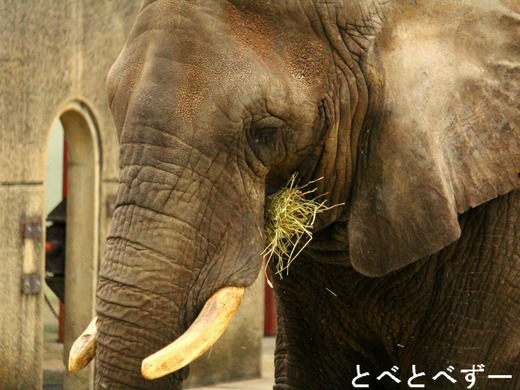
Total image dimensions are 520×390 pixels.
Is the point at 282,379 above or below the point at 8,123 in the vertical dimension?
below

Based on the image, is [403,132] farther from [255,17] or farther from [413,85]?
[255,17]

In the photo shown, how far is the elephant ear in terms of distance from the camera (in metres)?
4.04

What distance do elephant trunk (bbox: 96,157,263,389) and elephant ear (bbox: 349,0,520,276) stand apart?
503 mm

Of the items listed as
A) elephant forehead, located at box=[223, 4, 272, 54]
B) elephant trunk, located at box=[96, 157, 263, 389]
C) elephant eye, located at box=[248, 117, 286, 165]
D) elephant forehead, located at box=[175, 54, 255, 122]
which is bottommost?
elephant trunk, located at box=[96, 157, 263, 389]

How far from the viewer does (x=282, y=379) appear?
16.9 feet

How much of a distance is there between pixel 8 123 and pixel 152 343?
132 inches

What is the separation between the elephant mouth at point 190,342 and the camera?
3.50m

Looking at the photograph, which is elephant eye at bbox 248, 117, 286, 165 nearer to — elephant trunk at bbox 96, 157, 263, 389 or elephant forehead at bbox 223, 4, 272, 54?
elephant trunk at bbox 96, 157, 263, 389

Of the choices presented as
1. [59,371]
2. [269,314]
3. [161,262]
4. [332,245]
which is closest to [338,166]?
[332,245]

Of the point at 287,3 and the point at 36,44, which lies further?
the point at 36,44

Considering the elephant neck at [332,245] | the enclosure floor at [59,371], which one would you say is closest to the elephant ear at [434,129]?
the elephant neck at [332,245]

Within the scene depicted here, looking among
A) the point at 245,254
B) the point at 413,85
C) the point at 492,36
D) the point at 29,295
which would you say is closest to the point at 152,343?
the point at 245,254

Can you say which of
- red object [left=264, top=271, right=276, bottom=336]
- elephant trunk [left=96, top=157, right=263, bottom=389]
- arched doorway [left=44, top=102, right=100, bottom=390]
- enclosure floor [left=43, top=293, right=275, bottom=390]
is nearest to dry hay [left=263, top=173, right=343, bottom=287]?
elephant trunk [left=96, top=157, right=263, bottom=389]

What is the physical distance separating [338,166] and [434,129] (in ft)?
1.06
